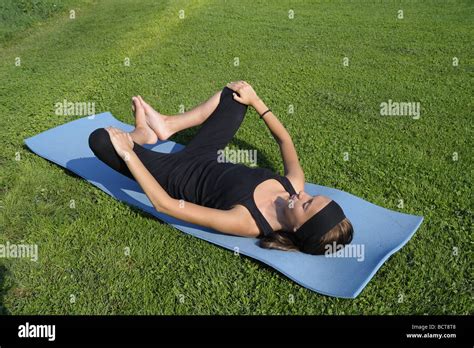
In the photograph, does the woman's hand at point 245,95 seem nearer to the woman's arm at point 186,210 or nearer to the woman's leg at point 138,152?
the woman's leg at point 138,152

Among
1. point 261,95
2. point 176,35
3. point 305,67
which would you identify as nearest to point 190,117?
point 261,95

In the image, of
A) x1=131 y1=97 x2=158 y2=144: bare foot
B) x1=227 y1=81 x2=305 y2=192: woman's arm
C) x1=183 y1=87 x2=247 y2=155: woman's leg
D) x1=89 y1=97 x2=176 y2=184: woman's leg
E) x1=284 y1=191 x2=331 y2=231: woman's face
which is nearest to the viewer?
x1=284 y1=191 x2=331 y2=231: woman's face

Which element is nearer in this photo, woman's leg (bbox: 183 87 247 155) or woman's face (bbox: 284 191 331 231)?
woman's face (bbox: 284 191 331 231)

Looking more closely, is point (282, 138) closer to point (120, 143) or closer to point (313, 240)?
point (313, 240)

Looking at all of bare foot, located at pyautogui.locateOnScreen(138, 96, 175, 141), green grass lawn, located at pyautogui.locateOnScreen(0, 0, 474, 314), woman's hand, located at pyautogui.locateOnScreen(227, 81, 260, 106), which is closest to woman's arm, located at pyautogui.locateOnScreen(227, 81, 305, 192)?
woman's hand, located at pyautogui.locateOnScreen(227, 81, 260, 106)

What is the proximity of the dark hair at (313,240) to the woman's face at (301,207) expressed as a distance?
0.47 feet

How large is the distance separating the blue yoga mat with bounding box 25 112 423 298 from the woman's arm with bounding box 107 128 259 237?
0.31m

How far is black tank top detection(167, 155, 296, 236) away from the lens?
3.54 m

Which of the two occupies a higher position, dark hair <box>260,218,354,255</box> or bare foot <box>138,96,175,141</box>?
bare foot <box>138,96,175,141</box>

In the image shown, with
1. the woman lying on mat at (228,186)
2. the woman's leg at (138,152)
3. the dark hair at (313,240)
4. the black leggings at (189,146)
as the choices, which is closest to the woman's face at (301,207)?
the woman lying on mat at (228,186)

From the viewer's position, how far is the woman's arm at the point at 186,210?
3309 mm

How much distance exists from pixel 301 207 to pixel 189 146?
144 centimetres

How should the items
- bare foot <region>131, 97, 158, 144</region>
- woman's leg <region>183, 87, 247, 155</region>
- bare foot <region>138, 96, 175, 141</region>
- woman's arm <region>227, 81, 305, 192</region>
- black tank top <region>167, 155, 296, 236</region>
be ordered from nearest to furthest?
black tank top <region>167, 155, 296, 236</region> → woman's arm <region>227, 81, 305, 192</region> → woman's leg <region>183, 87, 247, 155</region> → bare foot <region>131, 97, 158, 144</region> → bare foot <region>138, 96, 175, 141</region>

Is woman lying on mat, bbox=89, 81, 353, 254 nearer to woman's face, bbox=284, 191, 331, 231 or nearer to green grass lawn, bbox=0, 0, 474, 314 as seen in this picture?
woman's face, bbox=284, 191, 331, 231
